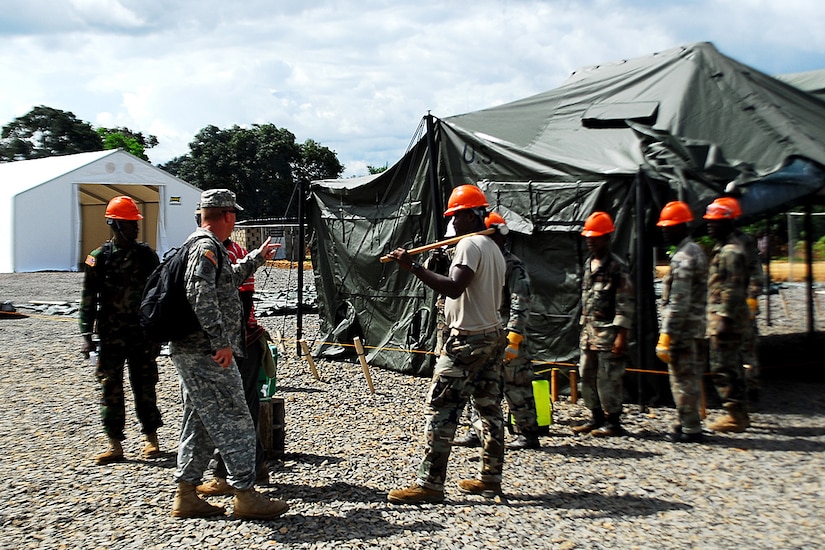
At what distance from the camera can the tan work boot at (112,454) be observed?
5910 mm

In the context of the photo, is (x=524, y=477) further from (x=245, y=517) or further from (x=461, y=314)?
(x=245, y=517)

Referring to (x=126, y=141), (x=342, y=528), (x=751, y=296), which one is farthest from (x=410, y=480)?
(x=126, y=141)

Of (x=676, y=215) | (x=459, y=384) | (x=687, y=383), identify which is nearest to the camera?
(x=459, y=384)

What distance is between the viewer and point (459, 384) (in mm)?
4723

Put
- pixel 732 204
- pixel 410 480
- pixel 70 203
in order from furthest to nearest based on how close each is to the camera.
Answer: pixel 70 203 < pixel 732 204 < pixel 410 480

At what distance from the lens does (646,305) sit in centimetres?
766

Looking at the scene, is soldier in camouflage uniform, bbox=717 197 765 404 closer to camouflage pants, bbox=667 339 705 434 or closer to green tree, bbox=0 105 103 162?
camouflage pants, bbox=667 339 705 434

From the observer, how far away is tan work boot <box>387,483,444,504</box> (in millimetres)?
4809

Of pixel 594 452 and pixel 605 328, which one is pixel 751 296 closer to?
pixel 605 328

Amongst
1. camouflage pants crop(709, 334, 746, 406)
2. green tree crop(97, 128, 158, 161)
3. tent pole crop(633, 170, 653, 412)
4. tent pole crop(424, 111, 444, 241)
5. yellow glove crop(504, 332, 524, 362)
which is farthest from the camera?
green tree crop(97, 128, 158, 161)

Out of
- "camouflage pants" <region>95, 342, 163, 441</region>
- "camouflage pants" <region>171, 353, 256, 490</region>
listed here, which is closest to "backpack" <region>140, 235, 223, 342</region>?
"camouflage pants" <region>171, 353, 256, 490</region>

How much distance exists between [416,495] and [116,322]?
283cm

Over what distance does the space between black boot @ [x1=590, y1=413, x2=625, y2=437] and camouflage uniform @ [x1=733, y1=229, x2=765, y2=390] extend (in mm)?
1428

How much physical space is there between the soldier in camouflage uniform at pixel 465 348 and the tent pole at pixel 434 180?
4248mm
